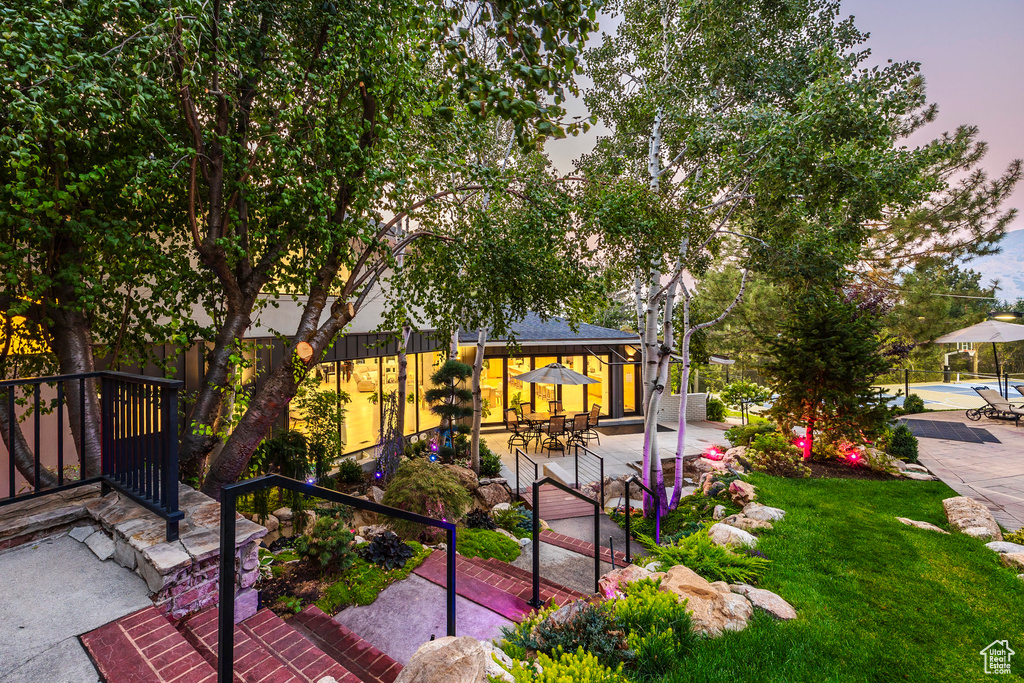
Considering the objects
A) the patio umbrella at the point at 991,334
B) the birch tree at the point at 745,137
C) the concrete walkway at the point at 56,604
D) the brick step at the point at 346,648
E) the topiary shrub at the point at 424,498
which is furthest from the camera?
the patio umbrella at the point at 991,334

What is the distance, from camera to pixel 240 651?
2244mm

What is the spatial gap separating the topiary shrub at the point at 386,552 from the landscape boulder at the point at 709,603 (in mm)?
2582

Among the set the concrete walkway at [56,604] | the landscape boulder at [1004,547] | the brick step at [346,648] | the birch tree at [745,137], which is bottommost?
the landscape boulder at [1004,547]

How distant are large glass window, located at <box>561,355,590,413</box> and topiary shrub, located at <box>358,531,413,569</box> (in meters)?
11.1

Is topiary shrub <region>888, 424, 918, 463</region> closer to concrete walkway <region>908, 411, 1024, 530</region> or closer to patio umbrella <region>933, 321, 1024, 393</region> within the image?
concrete walkway <region>908, 411, 1024, 530</region>

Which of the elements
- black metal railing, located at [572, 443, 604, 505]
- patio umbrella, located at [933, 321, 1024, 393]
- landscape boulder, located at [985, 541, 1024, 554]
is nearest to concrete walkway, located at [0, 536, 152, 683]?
black metal railing, located at [572, 443, 604, 505]

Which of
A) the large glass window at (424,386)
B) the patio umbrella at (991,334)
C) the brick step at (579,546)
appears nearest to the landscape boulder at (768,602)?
the brick step at (579,546)

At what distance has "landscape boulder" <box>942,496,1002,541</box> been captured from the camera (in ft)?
16.1

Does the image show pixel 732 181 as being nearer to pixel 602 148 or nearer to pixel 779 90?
pixel 779 90

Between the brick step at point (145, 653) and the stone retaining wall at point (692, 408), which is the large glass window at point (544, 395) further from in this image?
the brick step at point (145, 653)

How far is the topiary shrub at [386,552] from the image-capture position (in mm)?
4336

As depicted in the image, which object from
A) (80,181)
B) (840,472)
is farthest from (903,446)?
(80,181)

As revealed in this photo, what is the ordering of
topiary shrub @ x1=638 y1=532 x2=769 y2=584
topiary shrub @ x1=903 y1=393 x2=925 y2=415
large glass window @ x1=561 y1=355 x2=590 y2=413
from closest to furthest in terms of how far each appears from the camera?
topiary shrub @ x1=638 y1=532 x2=769 y2=584 < topiary shrub @ x1=903 y1=393 x2=925 y2=415 < large glass window @ x1=561 y1=355 x2=590 y2=413

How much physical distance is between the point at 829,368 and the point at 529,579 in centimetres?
686
